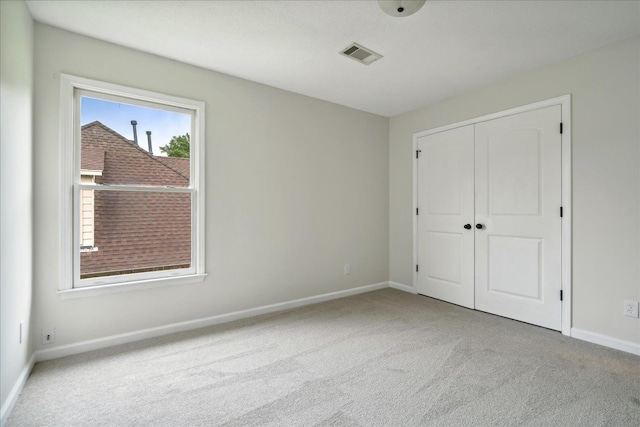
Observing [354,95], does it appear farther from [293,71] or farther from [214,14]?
[214,14]

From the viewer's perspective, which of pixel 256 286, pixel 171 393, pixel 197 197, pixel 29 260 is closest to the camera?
pixel 171 393

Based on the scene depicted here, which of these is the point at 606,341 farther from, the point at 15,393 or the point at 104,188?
the point at 104,188

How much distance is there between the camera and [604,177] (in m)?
2.60

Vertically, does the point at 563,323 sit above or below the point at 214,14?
below

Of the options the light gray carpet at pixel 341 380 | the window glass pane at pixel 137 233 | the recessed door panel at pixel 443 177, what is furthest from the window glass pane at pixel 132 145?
the recessed door panel at pixel 443 177

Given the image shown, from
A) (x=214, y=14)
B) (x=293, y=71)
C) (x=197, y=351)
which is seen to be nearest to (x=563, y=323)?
(x=197, y=351)

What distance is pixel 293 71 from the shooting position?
3082 millimetres

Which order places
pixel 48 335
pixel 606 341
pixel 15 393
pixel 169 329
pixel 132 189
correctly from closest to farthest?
pixel 15 393, pixel 48 335, pixel 606 341, pixel 132 189, pixel 169 329

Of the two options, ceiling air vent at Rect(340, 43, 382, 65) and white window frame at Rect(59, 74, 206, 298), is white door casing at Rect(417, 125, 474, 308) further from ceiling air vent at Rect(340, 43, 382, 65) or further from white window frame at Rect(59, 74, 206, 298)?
white window frame at Rect(59, 74, 206, 298)

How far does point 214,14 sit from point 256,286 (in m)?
2.45

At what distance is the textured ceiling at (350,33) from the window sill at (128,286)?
1977mm

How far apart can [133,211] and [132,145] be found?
57cm

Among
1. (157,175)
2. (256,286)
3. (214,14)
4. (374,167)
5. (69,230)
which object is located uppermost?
(214,14)

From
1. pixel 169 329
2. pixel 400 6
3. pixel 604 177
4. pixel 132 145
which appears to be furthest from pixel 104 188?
pixel 604 177
